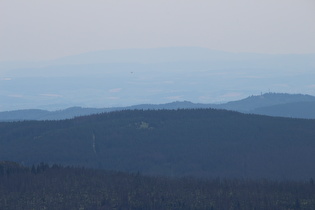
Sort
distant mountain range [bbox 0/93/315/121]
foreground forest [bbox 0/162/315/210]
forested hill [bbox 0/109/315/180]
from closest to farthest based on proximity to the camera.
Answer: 1. foreground forest [bbox 0/162/315/210]
2. forested hill [bbox 0/109/315/180]
3. distant mountain range [bbox 0/93/315/121]

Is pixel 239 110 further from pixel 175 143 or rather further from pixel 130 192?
pixel 130 192

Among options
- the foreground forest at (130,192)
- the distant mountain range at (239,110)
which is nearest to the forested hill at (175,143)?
the foreground forest at (130,192)

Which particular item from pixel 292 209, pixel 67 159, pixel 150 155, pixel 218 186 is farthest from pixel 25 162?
pixel 292 209

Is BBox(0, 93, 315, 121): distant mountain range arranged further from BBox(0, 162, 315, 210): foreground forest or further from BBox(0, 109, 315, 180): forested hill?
BBox(0, 162, 315, 210): foreground forest

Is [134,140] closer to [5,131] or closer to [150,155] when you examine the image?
[150,155]

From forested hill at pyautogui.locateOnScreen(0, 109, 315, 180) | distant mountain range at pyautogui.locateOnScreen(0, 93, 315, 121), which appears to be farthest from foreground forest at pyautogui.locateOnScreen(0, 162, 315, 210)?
distant mountain range at pyautogui.locateOnScreen(0, 93, 315, 121)

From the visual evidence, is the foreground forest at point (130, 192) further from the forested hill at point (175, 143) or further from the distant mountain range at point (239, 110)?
the distant mountain range at point (239, 110)
